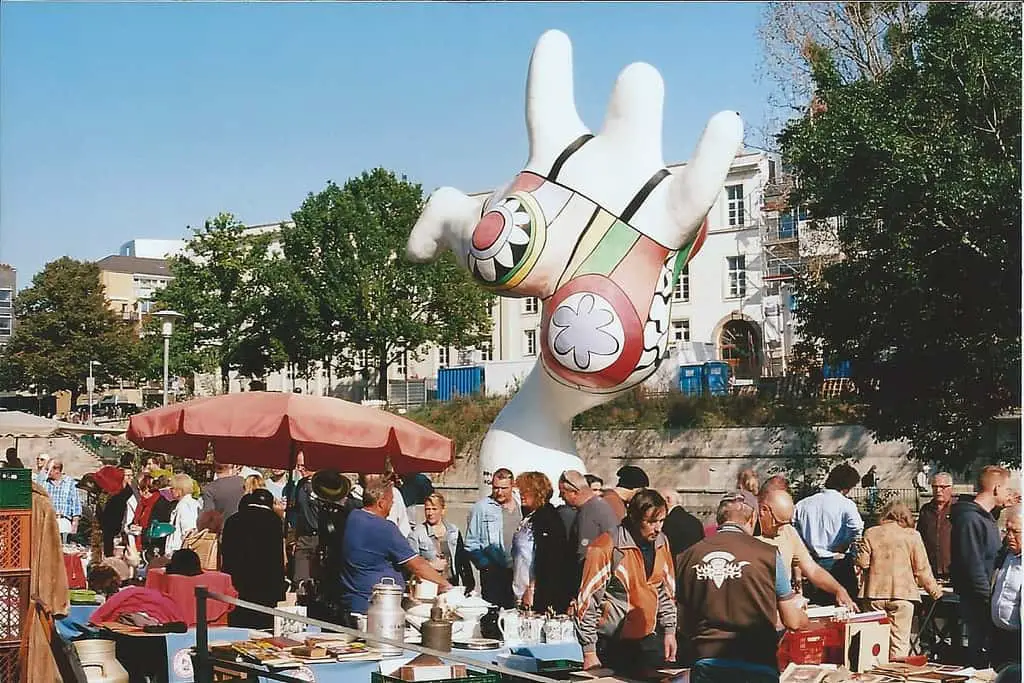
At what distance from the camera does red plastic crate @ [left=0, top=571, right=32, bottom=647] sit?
23.0 feet

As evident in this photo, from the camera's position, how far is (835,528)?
423 inches

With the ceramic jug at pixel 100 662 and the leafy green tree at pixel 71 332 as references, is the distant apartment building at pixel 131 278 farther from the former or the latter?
the ceramic jug at pixel 100 662

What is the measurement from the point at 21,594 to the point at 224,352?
44.6 m

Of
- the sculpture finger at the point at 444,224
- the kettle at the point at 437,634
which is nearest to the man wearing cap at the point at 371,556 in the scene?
the kettle at the point at 437,634

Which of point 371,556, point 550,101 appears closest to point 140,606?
point 371,556

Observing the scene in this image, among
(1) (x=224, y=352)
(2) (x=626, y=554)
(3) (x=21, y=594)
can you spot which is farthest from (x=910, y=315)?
(1) (x=224, y=352)

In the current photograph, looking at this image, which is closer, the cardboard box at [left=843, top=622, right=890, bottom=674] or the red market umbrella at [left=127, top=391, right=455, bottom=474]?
the cardboard box at [left=843, top=622, right=890, bottom=674]

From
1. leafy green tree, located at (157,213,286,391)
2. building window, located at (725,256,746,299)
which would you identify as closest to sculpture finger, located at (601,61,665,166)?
leafy green tree, located at (157,213,286,391)

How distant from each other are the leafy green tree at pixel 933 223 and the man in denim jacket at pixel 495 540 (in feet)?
40.9

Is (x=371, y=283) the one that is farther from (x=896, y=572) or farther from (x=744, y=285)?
(x=896, y=572)

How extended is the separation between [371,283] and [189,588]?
4039 centimetres

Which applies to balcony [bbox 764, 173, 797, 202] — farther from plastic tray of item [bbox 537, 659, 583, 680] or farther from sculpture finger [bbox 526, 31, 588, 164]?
plastic tray of item [bbox 537, 659, 583, 680]

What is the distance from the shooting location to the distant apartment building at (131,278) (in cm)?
7388

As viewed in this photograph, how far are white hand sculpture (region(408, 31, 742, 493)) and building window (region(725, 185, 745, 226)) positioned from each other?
3920 cm
